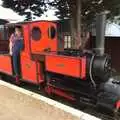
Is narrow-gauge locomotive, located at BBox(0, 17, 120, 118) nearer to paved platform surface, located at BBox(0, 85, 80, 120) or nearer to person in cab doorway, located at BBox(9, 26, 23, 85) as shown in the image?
person in cab doorway, located at BBox(9, 26, 23, 85)

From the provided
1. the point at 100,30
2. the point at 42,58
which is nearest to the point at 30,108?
the point at 100,30

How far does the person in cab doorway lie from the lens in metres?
8.38

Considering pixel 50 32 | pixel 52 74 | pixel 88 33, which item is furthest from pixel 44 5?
pixel 52 74

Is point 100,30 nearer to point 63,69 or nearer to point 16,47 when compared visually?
point 63,69

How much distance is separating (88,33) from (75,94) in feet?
22.0

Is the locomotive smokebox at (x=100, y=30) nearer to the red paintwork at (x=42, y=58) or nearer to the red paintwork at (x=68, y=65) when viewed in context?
the red paintwork at (x=68, y=65)

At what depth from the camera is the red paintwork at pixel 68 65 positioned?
666cm

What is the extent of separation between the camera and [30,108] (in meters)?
4.54

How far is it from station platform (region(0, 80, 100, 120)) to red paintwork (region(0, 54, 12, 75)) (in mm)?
3507

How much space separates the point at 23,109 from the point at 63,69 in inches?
100

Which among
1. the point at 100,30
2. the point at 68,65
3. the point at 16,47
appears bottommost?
the point at 68,65

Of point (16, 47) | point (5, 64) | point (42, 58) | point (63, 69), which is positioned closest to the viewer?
point (63, 69)

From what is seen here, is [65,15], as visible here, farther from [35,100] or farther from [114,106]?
[35,100]

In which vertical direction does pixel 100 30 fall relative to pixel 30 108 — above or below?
above
